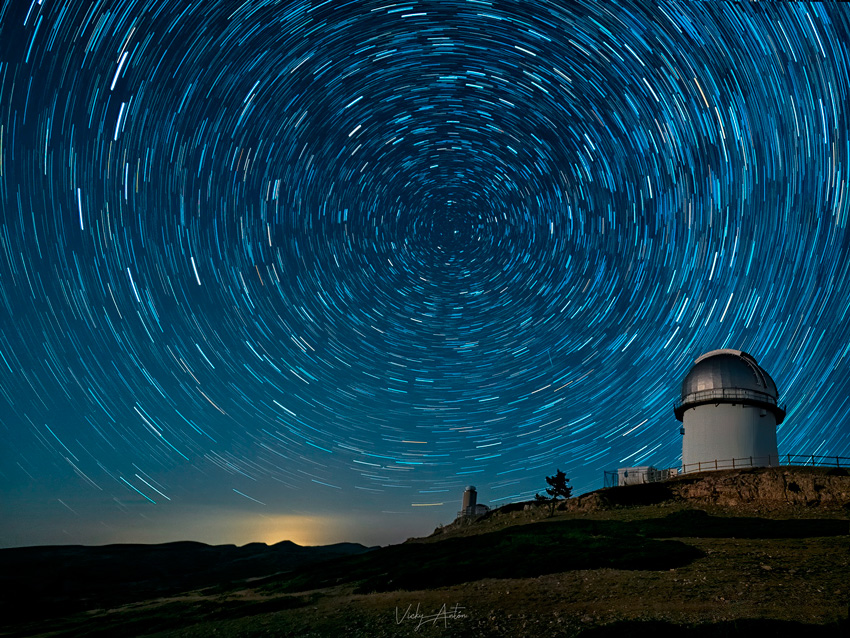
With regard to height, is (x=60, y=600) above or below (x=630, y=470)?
below

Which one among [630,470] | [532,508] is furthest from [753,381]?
[532,508]

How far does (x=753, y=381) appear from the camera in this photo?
41.8 m

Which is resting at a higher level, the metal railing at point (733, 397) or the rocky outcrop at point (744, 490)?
the metal railing at point (733, 397)

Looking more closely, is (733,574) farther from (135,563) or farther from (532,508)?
(135,563)

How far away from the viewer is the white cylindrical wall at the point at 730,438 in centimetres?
3988

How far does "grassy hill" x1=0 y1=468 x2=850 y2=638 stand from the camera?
15688 millimetres

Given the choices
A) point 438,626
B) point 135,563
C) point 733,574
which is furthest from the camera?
point 135,563

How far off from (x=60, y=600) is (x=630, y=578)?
6654 cm
